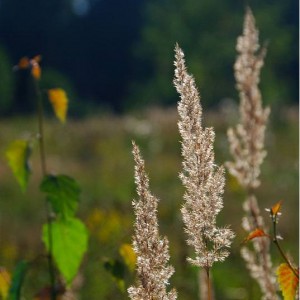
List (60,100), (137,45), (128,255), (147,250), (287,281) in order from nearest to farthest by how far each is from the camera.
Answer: (147,250) → (287,281) → (128,255) → (60,100) → (137,45)

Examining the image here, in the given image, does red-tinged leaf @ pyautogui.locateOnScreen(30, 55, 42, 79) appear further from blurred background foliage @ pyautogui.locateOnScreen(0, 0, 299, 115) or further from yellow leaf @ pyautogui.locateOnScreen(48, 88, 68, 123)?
blurred background foliage @ pyautogui.locateOnScreen(0, 0, 299, 115)

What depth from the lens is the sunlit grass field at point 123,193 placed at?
19.1ft

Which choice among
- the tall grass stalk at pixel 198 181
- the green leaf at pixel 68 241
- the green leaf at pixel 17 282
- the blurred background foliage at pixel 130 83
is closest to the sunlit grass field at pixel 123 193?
the blurred background foliage at pixel 130 83

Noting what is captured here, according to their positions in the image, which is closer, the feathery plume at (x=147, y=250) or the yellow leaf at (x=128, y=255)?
the feathery plume at (x=147, y=250)

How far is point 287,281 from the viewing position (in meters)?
1.50

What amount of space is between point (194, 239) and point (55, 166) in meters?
14.8

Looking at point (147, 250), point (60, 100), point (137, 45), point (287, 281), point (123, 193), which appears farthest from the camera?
point (137, 45)

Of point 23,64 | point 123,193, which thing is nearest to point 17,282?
point 23,64

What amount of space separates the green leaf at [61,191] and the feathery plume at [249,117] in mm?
559

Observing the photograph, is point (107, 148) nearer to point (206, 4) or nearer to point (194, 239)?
point (194, 239)

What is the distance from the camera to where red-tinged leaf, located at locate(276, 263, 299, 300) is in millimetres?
1481

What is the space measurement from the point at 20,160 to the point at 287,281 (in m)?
1.08

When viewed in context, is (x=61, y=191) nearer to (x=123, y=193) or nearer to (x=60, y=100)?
(x=60, y=100)

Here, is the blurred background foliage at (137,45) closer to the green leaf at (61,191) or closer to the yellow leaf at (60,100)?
the yellow leaf at (60,100)
